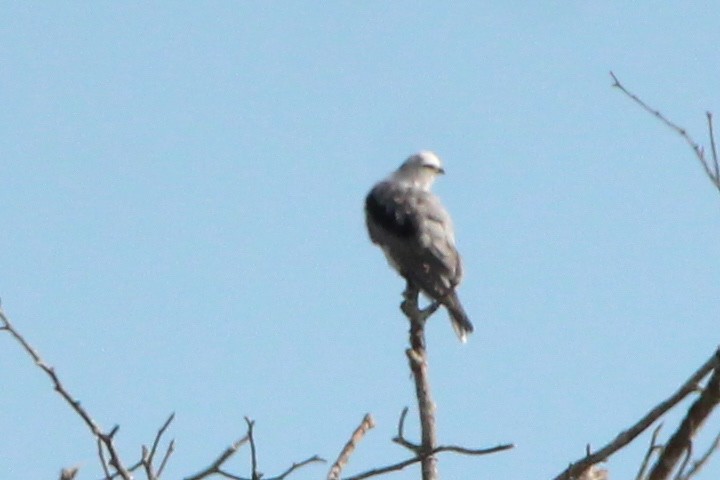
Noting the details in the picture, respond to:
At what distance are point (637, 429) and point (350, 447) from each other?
0.94 meters

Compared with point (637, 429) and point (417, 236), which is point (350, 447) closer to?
point (637, 429)

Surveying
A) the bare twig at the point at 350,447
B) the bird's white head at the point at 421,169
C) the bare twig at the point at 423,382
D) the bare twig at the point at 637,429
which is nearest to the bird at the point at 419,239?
the bird's white head at the point at 421,169

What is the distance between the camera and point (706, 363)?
2.71 meters

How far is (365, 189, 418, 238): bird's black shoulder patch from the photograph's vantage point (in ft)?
30.1

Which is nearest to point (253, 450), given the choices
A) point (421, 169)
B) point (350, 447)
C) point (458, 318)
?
point (350, 447)

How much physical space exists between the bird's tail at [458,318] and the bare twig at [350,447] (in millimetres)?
4533

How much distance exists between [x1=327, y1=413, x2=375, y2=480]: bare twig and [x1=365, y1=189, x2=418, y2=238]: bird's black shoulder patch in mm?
5340

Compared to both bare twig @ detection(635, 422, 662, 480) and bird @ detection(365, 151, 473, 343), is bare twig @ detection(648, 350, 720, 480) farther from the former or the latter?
bird @ detection(365, 151, 473, 343)

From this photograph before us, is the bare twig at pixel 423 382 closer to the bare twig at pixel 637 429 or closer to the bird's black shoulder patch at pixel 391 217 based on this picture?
the bare twig at pixel 637 429

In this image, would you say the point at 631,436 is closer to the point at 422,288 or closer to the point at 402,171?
the point at 422,288

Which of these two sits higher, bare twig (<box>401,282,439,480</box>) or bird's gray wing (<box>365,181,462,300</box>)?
bird's gray wing (<box>365,181,462,300</box>)

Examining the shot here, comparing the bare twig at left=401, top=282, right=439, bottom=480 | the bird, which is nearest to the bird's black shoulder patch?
the bird

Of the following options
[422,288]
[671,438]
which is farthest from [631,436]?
[422,288]

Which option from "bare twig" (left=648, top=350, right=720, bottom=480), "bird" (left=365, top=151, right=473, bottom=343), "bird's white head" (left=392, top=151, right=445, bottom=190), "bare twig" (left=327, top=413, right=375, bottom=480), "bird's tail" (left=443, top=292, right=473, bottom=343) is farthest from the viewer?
"bird's white head" (left=392, top=151, right=445, bottom=190)
